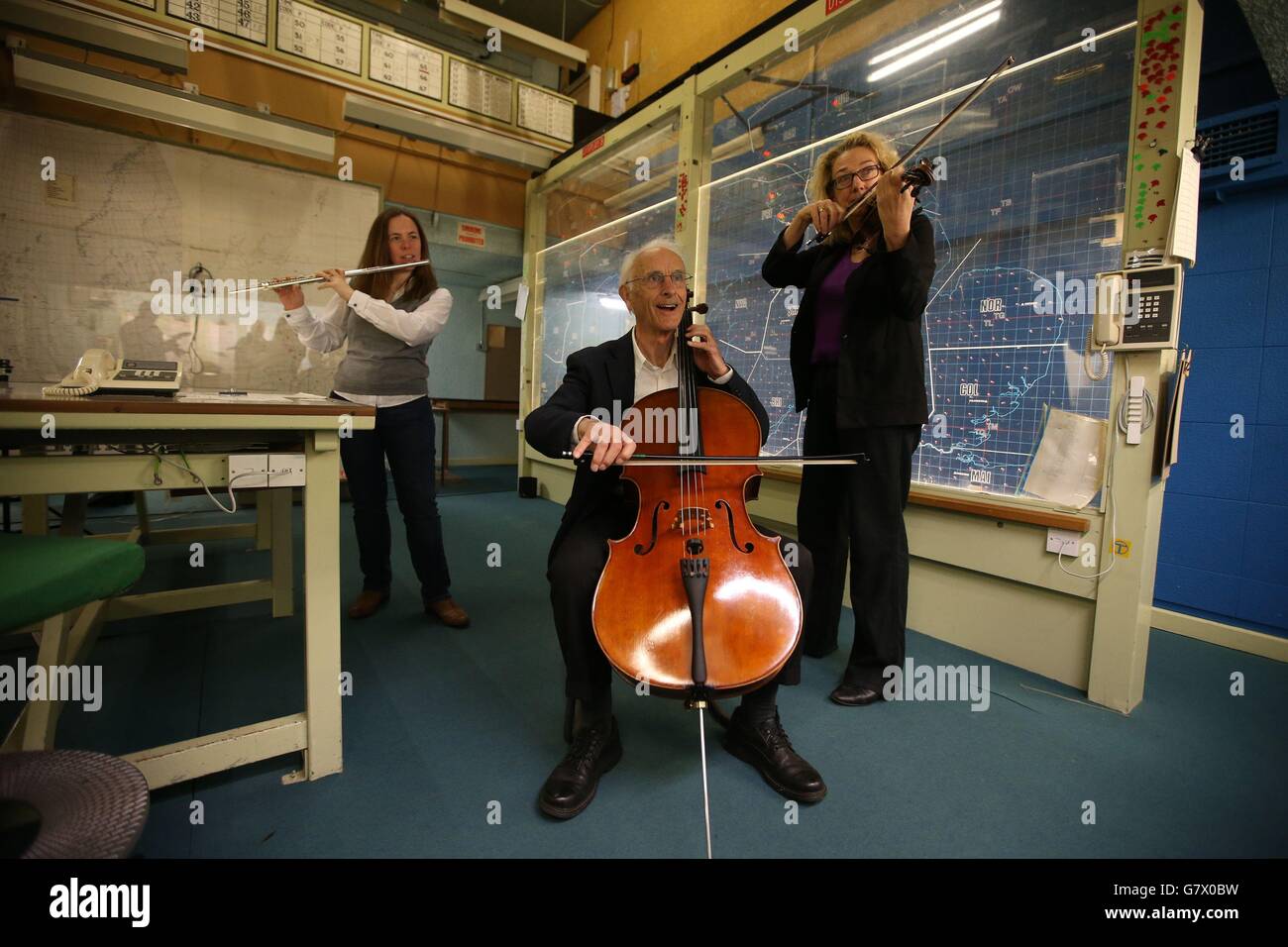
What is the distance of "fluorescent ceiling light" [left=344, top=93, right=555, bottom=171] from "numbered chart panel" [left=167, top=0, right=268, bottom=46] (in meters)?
0.47

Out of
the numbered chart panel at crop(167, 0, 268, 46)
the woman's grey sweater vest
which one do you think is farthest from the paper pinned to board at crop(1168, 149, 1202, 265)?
the numbered chart panel at crop(167, 0, 268, 46)

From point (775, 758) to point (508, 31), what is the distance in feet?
14.0

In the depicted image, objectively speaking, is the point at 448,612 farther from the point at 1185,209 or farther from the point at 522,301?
the point at 522,301

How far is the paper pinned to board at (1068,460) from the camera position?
1726mm

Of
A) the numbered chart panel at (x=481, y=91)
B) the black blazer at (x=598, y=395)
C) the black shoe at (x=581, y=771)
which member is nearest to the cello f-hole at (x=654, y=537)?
the black blazer at (x=598, y=395)

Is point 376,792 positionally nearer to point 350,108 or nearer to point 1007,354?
point 1007,354

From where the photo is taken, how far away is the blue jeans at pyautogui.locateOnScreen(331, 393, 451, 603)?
6.84 feet

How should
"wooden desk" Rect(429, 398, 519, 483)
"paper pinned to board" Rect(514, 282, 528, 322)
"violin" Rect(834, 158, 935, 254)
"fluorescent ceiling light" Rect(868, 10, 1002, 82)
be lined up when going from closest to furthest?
"violin" Rect(834, 158, 935, 254) < "fluorescent ceiling light" Rect(868, 10, 1002, 82) < "paper pinned to board" Rect(514, 282, 528, 322) < "wooden desk" Rect(429, 398, 519, 483)

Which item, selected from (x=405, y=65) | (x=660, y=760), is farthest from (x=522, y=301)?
(x=660, y=760)

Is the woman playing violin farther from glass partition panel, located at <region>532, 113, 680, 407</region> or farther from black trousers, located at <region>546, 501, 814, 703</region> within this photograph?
glass partition panel, located at <region>532, 113, 680, 407</region>

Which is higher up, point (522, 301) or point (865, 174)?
point (522, 301)

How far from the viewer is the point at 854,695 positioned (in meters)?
1.65

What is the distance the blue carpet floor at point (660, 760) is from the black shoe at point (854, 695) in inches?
1.6
